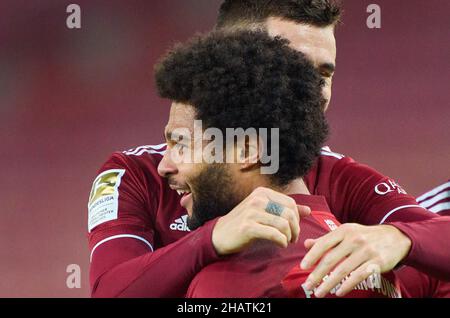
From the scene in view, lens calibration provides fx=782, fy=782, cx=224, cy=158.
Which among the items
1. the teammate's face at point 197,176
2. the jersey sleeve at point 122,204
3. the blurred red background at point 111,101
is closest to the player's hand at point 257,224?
the teammate's face at point 197,176

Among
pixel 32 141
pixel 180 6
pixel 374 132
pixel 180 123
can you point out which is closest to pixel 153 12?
pixel 180 6

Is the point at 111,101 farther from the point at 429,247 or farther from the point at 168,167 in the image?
the point at 429,247

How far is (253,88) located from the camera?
1.49m

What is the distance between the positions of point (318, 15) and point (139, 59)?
105 inches

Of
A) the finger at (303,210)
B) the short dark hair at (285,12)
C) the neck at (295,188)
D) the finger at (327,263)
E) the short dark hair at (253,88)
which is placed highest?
the short dark hair at (285,12)

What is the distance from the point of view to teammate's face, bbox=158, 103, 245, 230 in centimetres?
147

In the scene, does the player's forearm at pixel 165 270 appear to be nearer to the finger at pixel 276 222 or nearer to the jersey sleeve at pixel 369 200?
the finger at pixel 276 222

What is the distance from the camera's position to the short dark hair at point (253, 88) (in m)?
1.48

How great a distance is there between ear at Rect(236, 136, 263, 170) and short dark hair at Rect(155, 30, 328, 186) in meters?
0.03

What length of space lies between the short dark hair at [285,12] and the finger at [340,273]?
109 cm

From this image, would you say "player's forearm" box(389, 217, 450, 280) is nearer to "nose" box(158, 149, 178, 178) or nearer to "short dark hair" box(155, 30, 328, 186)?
"short dark hair" box(155, 30, 328, 186)

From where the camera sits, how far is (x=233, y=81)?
1483 millimetres

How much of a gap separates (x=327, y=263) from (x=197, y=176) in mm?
329

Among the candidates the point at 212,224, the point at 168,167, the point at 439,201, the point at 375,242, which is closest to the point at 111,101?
the point at 439,201
